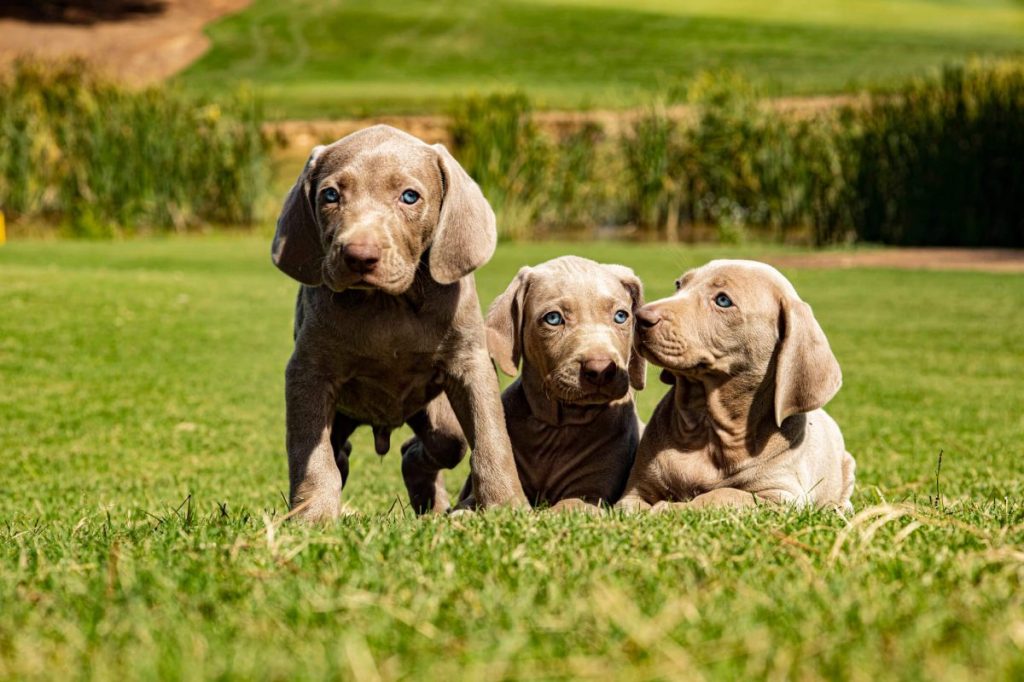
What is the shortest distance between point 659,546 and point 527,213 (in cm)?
2148

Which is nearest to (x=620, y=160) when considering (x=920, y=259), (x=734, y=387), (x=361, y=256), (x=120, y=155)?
(x=920, y=259)

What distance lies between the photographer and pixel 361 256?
3.97m

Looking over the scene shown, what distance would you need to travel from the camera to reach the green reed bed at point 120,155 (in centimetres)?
2270

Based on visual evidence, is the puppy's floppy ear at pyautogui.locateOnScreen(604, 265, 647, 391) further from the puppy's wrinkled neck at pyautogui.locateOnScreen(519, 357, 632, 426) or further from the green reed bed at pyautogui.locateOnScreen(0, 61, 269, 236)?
the green reed bed at pyautogui.locateOnScreen(0, 61, 269, 236)

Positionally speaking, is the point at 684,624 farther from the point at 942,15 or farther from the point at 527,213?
the point at 942,15

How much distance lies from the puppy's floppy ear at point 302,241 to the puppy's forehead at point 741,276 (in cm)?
143

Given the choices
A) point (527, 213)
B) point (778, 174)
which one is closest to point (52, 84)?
point (527, 213)

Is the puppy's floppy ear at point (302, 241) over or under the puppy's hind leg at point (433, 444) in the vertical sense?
over

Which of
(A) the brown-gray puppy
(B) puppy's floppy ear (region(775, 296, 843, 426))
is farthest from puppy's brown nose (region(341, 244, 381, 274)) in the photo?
(B) puppy's floppy ear (region(775, 296, 843, 426))

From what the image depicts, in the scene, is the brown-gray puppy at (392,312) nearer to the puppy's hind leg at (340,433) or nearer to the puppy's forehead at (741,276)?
the puppy's hind leg at (340,433)

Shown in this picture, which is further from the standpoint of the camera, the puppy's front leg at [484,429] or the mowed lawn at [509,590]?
the puppy's front leg at [484,429]

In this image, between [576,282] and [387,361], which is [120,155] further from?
[387,361]

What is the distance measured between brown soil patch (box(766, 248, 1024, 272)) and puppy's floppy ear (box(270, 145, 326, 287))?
50.7 ft

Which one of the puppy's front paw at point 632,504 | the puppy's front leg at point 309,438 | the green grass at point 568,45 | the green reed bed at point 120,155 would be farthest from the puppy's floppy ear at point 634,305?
the green grass at point 568,45
